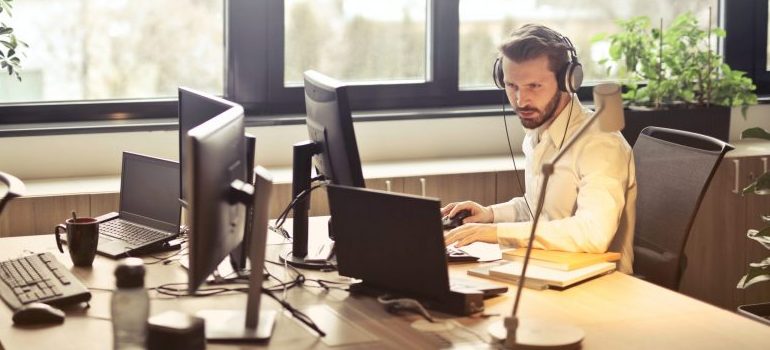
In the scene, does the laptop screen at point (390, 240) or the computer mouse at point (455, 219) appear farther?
the computer mouse at point (455, 219)

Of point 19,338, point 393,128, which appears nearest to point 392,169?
point 393,128

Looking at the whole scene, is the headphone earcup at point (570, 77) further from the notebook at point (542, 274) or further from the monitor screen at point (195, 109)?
the monitor screen at point (195, 109)

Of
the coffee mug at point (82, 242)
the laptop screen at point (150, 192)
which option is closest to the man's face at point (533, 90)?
the laptop screen at point (150, 192)

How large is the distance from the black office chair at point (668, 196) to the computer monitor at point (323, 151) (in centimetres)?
89

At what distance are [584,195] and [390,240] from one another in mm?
638

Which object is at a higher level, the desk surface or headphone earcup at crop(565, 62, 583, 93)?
headphone earcup at crop(565, 62, 583, 93)

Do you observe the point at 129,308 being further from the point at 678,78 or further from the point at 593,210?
the point at 678,78

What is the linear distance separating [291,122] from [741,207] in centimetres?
183

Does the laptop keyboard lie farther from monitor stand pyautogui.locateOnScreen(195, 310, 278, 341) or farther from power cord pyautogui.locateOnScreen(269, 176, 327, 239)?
monitor stand pyautogui.locateOnScreen(195, 310, 278, 341)

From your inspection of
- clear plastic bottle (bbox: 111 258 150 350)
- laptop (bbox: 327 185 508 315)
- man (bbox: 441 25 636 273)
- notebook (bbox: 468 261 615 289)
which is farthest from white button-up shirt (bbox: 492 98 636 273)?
clear plastic bottle (bbox: 111 258 150 350)

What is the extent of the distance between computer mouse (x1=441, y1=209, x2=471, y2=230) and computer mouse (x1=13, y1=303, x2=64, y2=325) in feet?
3.62

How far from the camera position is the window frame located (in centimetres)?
410

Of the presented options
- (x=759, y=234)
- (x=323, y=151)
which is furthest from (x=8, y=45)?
(x=759, y=234)

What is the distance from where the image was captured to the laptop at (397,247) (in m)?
2.15
